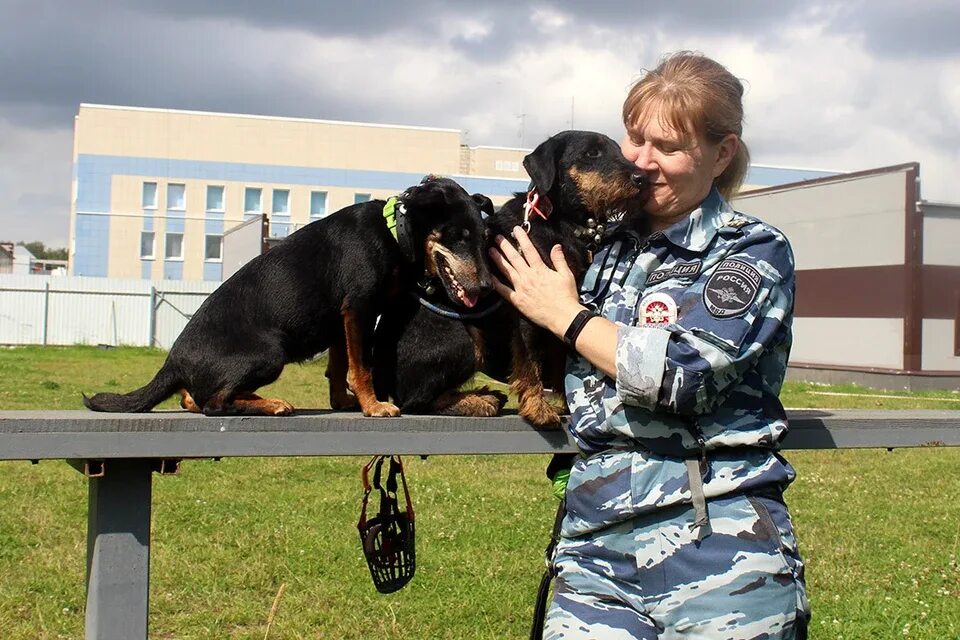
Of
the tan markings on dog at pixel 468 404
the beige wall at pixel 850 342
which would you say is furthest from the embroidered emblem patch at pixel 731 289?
the beige wall at pixel 850 342

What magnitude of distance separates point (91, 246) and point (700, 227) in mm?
52268

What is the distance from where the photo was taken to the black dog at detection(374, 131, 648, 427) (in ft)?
11.0

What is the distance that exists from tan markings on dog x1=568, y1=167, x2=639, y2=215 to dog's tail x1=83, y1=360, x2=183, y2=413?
1558mm

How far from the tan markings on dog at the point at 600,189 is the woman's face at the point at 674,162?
223mm

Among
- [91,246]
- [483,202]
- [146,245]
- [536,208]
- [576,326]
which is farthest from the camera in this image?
[146,245]

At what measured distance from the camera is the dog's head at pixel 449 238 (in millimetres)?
3350

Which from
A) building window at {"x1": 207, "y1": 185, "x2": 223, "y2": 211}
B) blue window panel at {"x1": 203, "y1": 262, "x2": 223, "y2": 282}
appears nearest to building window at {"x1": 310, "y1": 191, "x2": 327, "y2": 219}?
building window at {"x1": 207, "y1": 185, "x2": 223, "y2": 211}

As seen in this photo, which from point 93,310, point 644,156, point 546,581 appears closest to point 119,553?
point 546,581

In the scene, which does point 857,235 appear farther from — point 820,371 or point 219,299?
point 219,299

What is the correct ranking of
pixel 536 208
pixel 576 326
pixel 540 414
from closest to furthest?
pixel 576 326 → pixel 540 414 → pixel 536 208

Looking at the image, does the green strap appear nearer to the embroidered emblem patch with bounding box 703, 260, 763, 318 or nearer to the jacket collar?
the jacket collar

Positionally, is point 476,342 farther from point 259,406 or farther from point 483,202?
point 259,406

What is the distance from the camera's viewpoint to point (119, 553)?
99.0 inches

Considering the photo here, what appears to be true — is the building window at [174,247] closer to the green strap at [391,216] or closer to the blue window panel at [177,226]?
the blue window panel at [177,226]
